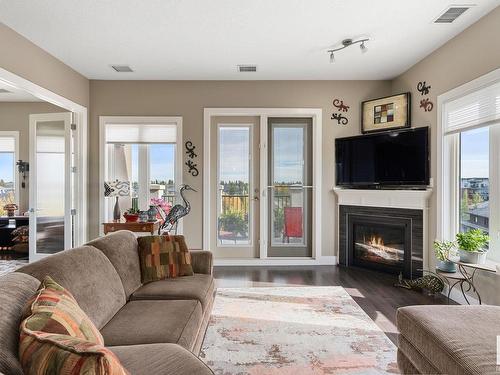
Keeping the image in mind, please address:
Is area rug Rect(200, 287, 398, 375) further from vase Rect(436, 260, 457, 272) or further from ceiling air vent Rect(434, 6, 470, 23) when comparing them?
ceiling air vent Rect(434, 6, 470, 23)

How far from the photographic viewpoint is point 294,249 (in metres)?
4.87

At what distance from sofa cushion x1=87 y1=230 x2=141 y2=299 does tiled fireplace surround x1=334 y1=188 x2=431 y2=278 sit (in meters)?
3.11

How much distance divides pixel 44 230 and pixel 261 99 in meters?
3.62

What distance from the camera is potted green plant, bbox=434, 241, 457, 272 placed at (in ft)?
10.2

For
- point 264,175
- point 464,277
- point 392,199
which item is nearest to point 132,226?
point 264,175

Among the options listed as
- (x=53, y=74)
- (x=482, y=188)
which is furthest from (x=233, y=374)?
(x=53, y=74)

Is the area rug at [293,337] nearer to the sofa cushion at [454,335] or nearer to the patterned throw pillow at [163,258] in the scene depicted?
the sofa cushion at [454,335]

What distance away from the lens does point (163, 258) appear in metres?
2.64

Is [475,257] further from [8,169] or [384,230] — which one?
[8,169]

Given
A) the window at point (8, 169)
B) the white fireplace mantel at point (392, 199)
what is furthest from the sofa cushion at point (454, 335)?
the window at point (8, 169)

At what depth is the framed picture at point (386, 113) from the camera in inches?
166

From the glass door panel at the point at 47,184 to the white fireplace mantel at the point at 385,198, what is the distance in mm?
3913

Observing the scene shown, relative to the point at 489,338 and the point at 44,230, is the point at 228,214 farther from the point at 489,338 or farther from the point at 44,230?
the point at 489,338

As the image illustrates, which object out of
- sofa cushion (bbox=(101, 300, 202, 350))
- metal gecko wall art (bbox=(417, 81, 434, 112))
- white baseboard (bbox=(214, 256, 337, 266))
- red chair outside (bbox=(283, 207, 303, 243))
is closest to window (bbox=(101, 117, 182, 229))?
white baseboard (bbox=(214, 256, 337, 266))
